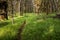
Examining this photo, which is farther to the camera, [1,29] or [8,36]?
[1,29]

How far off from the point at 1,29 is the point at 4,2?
7.30 meters

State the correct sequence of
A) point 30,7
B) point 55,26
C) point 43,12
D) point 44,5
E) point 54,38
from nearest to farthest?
1. point 54,38
2. point 55,26
3. point 44,5
4. point 43,12
5. point 30,7

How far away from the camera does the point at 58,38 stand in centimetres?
1777

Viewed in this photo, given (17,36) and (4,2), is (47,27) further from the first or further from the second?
(4,2)

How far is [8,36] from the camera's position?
1861cm

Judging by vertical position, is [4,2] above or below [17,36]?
above

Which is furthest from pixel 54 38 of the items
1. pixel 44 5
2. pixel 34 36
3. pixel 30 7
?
pixel 30 7

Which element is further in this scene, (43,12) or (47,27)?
(43,12)

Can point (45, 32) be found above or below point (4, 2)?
below

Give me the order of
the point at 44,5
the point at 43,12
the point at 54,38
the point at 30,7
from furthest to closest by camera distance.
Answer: the point at 30,7, the point at 43,12, the point at 44,5, the point at 54,38

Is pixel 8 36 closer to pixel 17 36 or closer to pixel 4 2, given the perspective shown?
pixel 17 36

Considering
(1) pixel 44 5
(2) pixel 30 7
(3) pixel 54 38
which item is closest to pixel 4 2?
(1) pixel 44 5

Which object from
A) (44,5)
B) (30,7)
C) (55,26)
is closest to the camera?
(55,26)

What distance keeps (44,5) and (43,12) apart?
7.51 feet
